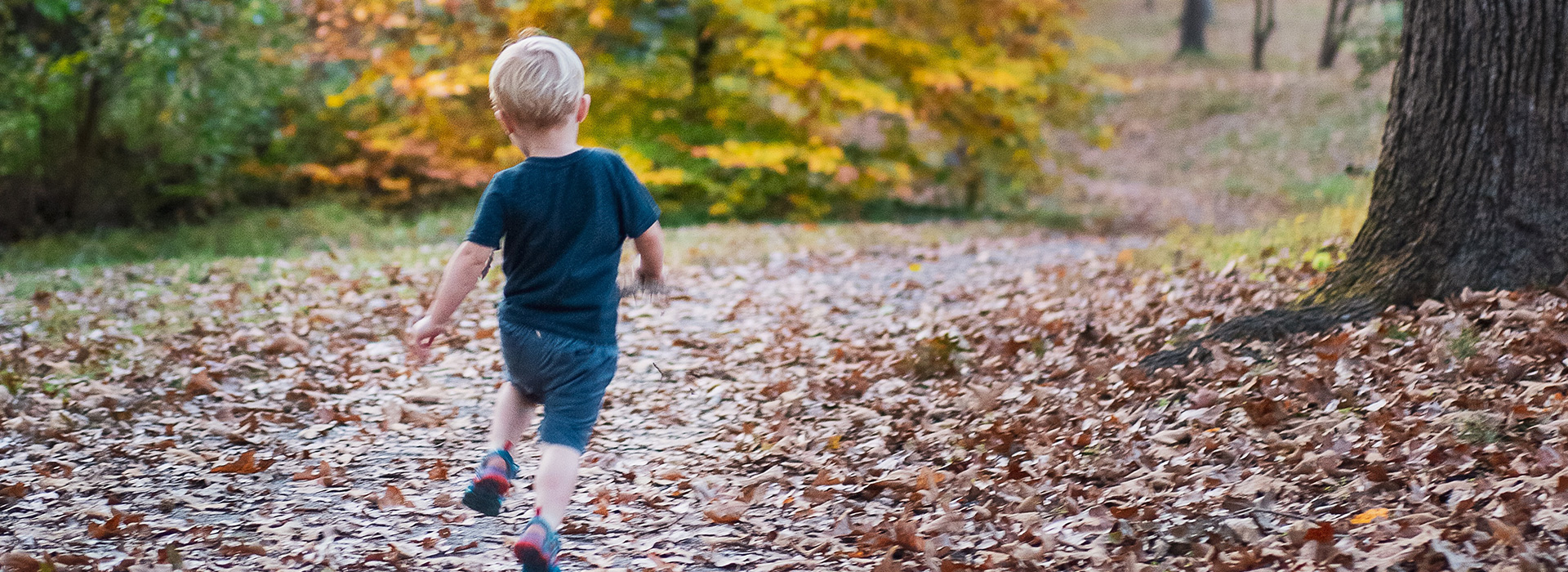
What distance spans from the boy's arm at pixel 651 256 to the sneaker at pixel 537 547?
2.67ft

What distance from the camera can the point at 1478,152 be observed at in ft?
16.9

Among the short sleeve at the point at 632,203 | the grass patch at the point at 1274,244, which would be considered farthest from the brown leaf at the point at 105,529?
the grass patch at the point at 1274,244

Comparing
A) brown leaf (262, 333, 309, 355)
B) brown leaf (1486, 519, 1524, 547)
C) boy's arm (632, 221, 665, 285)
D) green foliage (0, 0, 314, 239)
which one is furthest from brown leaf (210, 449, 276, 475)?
green foliage (0, 0, 314, 239)

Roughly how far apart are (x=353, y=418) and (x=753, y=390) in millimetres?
2069

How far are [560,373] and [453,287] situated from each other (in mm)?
414

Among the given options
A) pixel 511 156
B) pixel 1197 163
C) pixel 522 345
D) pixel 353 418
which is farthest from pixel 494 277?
pixel 1197 163

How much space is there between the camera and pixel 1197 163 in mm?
23250

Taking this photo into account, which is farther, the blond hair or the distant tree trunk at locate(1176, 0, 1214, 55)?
the distant tree trunk at locate(1176, 0, 1214, 55)

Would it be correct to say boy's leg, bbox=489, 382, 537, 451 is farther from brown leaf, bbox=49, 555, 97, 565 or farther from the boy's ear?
brown leaf, bbox=49, 555, 97, 565

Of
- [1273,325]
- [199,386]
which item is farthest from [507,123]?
[1273,325]

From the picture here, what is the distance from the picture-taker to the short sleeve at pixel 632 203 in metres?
3.43

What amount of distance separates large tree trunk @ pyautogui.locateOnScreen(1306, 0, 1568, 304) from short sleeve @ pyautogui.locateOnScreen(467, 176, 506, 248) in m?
4.17

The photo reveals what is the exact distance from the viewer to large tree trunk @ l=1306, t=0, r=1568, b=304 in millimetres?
5051

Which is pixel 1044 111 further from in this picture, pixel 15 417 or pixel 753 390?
pixel 15 417
